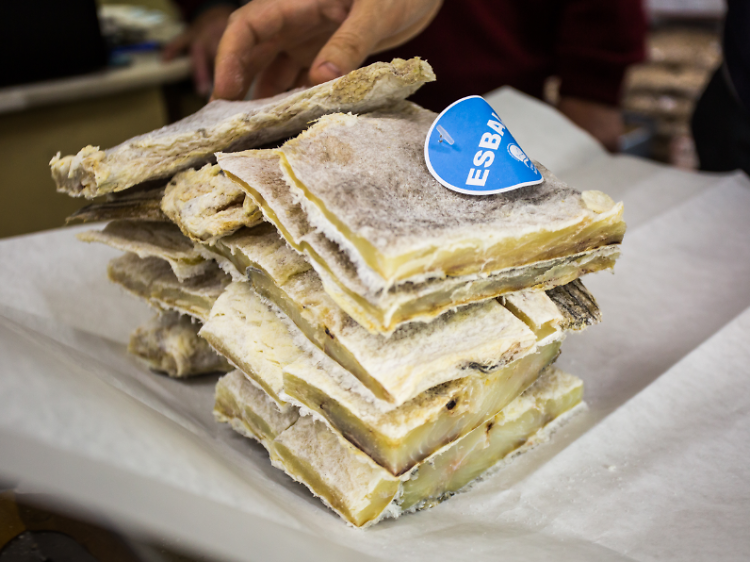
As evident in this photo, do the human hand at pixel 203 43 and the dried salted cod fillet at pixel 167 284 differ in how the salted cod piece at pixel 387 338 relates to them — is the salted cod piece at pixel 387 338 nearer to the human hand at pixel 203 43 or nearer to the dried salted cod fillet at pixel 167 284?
the dried salted cod fillet at pixel 167 284

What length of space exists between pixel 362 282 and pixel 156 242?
0.66m

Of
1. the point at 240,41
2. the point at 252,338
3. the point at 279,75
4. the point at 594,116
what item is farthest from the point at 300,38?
the point at 594,116

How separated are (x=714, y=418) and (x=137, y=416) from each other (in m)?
1.16

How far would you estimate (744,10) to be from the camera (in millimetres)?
1976

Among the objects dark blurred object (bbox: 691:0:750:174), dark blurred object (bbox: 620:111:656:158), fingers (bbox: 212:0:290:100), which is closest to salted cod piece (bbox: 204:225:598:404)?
fingers (bbox: 212:0:290:100)

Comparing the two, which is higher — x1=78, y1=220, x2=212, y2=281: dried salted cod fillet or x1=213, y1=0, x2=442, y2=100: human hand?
x1=213, y1=0, x2=442, y2=100: human hand

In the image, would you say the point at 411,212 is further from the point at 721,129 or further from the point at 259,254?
the point at 721,129

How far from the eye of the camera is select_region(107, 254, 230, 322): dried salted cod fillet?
1.34 metres

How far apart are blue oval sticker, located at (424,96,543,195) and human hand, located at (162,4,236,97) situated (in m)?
2.63

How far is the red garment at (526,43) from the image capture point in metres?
2.67

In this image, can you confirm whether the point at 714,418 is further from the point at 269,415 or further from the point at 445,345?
the point at 269,415

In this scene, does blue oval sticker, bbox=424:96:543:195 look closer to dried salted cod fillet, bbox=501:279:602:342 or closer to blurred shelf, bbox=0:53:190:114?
dried salted cod fillet, bbox=501:279:602:342

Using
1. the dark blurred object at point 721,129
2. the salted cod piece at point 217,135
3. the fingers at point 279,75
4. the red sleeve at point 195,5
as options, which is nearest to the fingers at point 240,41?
the fingers at point 279,75

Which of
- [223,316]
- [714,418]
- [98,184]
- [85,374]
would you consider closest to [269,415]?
[223,316]
